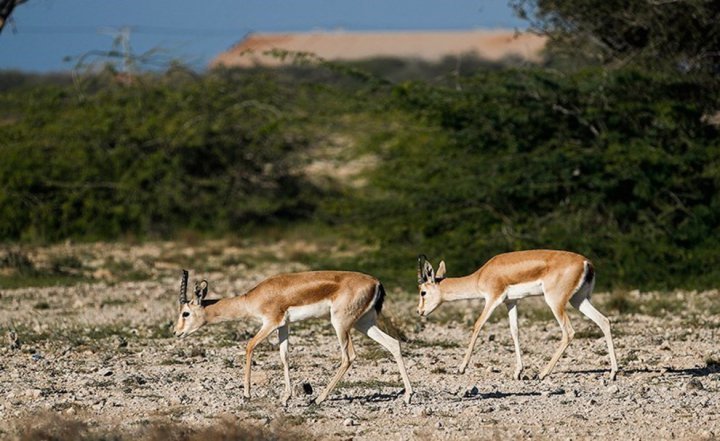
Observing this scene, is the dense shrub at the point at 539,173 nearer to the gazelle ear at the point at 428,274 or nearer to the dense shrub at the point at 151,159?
the dense shrub at the point at 151,159

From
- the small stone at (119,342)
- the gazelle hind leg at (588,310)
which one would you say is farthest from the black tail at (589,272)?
the small stone at (119,342)

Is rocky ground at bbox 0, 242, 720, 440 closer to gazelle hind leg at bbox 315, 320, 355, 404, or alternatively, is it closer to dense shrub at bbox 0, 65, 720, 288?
gazelle hind leg at bbox 315, 320, 355, 404

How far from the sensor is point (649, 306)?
18125 millimetres

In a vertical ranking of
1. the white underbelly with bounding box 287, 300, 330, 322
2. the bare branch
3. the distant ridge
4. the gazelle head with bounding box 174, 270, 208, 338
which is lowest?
the distant ridge

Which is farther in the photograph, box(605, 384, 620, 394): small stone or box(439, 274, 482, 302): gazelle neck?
box(439, 274, 482, 302): gazelle neck

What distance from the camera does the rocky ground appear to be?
9969mm

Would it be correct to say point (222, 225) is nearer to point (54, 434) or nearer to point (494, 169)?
point (494, 169)

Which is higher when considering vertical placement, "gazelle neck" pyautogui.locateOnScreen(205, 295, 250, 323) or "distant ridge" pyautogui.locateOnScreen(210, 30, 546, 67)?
"gazelle neck" pyautogui.locateOnScreen(205, 295, 250, 323)

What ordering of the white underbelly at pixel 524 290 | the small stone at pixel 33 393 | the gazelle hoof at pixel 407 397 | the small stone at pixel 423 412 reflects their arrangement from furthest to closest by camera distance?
the white underbelly at pixel 524 290
the small stone at pixel 33 393
the gazelle hoof at pixel 407 397
the small stone at pixel 423 412

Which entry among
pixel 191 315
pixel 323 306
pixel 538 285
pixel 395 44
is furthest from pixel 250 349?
pixel 395 44

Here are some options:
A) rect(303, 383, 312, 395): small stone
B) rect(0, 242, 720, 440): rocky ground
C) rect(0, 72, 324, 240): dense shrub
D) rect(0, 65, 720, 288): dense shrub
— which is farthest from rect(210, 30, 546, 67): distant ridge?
rect(303, 383, 312, 395): small stone

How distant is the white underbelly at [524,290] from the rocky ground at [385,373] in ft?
2.49

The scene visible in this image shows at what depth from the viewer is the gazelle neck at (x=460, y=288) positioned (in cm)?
1323

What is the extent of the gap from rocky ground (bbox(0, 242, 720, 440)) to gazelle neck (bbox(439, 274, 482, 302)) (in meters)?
0.70
